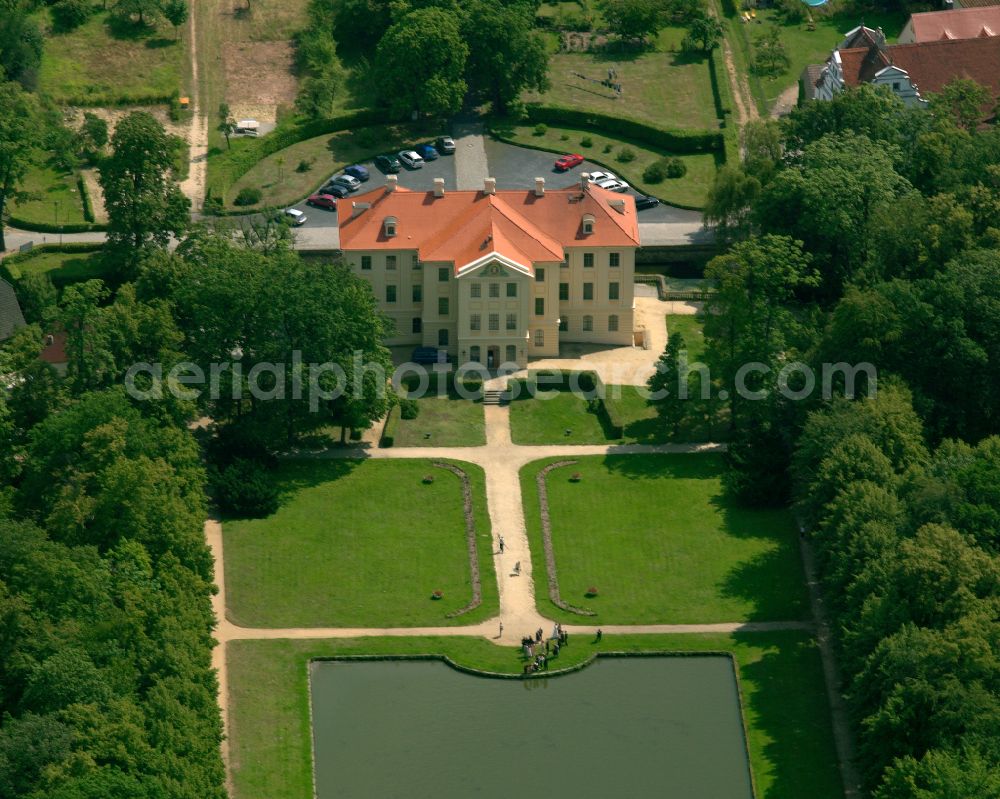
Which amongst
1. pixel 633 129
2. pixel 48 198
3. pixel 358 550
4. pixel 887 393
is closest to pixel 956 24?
pixel 633 129

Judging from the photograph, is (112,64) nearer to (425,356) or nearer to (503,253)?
(425,356)

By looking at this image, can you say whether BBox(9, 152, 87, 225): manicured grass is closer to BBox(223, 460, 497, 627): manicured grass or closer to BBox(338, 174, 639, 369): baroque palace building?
BBox(338, 174, 639, 369): baroque palace building

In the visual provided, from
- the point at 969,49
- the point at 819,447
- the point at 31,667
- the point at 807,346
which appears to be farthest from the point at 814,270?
the point at 31,667

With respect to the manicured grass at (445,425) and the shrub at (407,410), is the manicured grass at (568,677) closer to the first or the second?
the manicured grass at (445,425)

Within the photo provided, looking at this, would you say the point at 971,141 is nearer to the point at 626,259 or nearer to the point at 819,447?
the point at 626,259

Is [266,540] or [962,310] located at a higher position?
[962,310]

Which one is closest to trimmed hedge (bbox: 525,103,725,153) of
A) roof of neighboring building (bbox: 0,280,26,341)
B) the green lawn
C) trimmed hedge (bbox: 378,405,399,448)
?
the green lawn
